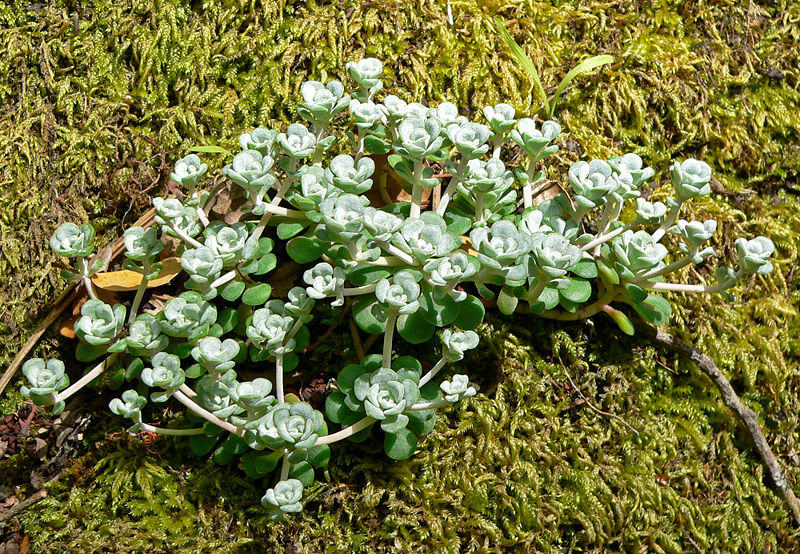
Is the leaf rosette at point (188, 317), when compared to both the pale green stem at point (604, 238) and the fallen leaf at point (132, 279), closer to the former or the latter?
the fallen leaf at point (132, 279)

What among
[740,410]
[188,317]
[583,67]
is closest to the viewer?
[188,317]

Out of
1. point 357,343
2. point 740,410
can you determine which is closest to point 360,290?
point 357,343

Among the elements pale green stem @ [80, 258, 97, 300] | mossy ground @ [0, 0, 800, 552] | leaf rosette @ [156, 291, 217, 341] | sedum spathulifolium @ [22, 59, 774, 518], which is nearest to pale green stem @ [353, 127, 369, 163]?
sedum spathulifolium @ [22, 59, 774, 518]

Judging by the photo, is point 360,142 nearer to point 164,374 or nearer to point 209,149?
point 209,149

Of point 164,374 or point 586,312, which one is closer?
point 164,374

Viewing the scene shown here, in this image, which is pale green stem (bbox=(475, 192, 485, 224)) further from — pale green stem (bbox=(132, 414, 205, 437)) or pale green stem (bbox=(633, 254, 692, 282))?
pale green stem (bbox=(132, 414, 205, 437))

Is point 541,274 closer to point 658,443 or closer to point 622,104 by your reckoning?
point 658,443
